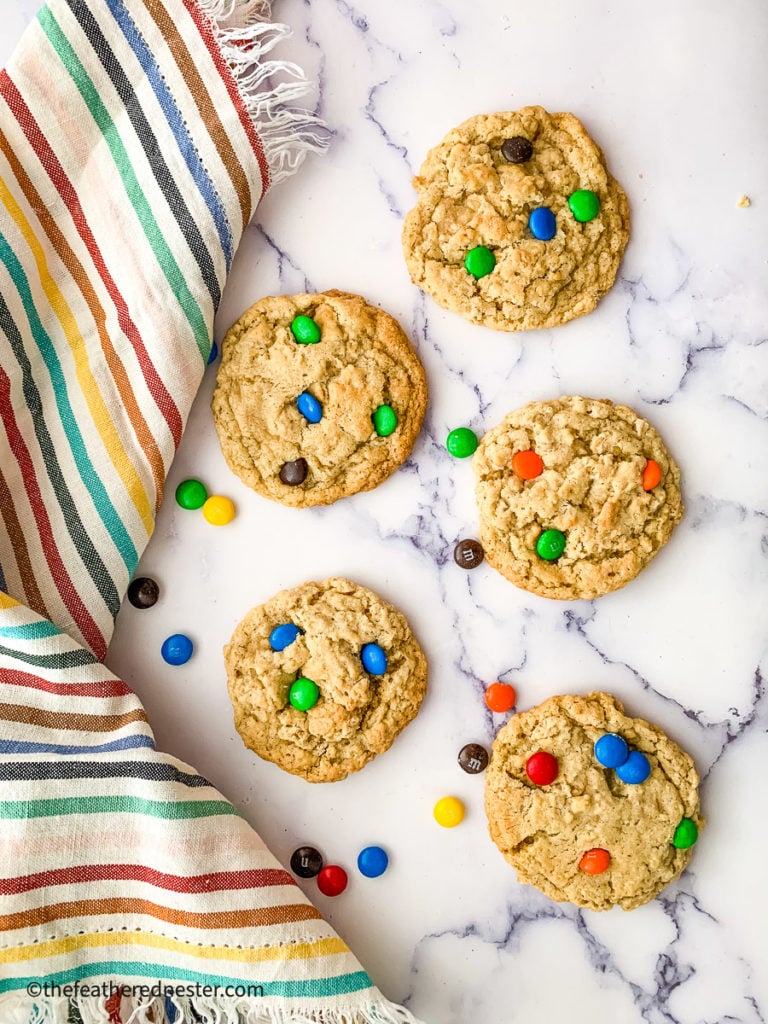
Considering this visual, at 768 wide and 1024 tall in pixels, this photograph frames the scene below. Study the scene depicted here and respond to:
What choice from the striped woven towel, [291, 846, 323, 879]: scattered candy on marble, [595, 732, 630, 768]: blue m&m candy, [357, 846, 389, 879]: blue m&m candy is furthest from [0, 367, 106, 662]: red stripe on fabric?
[595, 732, 630, 768]: blue m&m candy

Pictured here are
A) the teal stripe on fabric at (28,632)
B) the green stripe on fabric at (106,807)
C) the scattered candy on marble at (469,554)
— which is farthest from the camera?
the scattered candy on marble at (469,554)

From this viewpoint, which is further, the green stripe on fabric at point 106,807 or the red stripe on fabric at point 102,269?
the red stripe on fabric at point 102,269

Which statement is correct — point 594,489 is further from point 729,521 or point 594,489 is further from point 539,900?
point 539,900

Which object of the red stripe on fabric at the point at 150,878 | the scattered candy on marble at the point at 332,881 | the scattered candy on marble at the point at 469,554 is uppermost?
the scattered candy on marble at the point at 469,554

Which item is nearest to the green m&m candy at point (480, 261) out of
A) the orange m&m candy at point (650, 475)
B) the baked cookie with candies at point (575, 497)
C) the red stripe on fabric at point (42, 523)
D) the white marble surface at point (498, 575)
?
the white marble surface at point (498, 575)

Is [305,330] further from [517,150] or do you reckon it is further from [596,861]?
[596,861]

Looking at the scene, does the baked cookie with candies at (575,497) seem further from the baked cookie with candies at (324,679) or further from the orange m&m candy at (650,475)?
the baked cookie with candies at (324,679)
